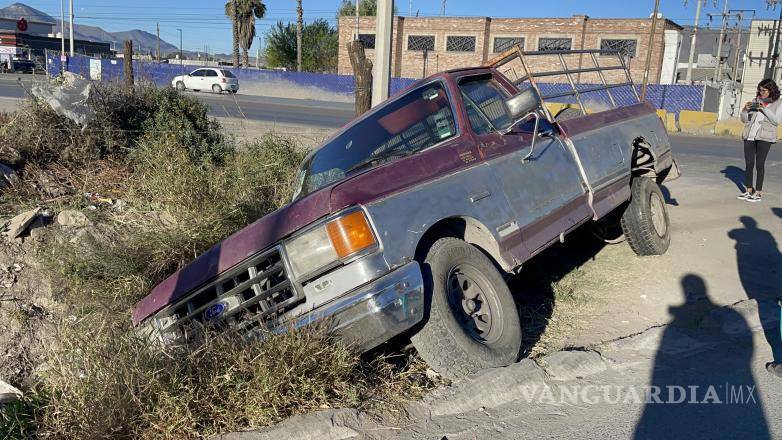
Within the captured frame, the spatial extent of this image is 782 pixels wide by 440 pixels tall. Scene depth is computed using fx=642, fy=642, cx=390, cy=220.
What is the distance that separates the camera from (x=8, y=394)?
394 centimetres

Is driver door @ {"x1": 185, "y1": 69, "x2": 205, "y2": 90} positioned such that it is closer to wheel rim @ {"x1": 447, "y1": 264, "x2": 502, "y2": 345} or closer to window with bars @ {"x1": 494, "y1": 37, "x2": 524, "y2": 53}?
window with bars @ {"x1": 494, "y1": 37, "x2": 524, "y2": 53}

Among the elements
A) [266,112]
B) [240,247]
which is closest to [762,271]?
[240,247]

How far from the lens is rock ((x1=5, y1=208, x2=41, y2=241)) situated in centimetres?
620

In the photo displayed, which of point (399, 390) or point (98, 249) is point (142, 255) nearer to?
point (98, 249)

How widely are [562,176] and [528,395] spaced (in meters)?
2.01

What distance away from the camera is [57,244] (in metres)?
5.88

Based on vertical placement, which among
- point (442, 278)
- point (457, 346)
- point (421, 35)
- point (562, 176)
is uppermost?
point (421, 35)

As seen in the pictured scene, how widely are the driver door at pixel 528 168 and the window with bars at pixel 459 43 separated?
148 ft

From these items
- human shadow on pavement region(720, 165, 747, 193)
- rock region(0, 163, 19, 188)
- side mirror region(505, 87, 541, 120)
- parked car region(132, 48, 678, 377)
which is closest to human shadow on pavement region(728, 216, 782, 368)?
parked car region(132, 48, 678, 377)

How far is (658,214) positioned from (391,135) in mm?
3503

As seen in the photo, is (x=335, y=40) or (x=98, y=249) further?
(x=335, y=40)

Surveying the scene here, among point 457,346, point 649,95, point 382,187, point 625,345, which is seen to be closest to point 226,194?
point 382,187

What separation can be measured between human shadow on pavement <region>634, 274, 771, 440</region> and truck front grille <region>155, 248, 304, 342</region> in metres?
2.09

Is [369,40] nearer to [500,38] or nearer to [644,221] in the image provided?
[500,38]
